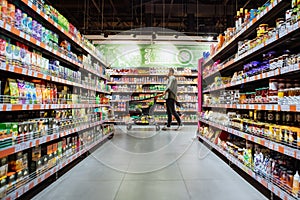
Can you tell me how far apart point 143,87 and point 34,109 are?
23.5ft

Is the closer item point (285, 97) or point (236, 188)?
point (285, 97)

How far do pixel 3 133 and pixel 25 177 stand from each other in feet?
1.72

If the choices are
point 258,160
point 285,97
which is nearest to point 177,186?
point 258,160

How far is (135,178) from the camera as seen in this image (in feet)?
8.61

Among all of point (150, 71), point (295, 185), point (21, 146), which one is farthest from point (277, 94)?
point (150, 71)

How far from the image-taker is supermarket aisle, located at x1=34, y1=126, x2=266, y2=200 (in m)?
2.13

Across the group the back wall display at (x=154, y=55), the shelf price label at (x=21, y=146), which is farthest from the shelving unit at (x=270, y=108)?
the back wall display at (x=154, y=55)

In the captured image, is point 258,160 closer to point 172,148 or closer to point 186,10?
point 172,148

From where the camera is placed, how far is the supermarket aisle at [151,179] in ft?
7.00

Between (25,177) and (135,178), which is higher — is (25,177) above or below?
above

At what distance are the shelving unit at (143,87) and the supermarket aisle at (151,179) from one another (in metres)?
5.22

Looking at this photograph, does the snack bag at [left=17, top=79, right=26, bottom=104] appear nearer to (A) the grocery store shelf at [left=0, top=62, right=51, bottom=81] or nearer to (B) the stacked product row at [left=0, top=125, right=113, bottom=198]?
(A) the grocery store shelf at [left=0, top=62, right=51, bottom=81]

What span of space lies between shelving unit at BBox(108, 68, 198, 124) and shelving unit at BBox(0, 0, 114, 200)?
5359 mm

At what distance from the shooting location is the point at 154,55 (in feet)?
32.1
